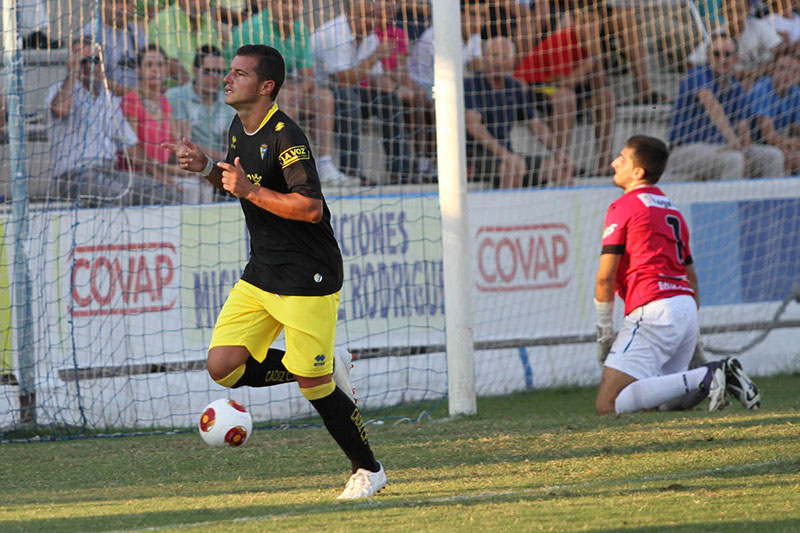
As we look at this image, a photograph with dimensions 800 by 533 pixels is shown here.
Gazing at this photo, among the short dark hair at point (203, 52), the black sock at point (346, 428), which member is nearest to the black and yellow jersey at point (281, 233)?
the black sock at point (346, 428)

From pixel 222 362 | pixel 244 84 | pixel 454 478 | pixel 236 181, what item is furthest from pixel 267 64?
pixel 454 478

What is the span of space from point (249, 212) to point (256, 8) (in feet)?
14.2

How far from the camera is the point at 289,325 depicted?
181 inches

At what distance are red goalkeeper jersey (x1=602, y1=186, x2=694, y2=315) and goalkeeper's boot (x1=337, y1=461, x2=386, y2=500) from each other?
10.5 feet

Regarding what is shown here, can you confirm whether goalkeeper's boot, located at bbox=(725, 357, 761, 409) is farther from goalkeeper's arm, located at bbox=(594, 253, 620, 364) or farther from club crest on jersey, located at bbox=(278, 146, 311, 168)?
club crest on jersey, located at bbox=(278, 146, 311, 168)

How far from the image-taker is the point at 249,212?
15.6ft

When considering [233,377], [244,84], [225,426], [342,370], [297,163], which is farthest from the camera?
[225,426]

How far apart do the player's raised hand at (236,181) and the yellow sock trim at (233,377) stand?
967 millimetres

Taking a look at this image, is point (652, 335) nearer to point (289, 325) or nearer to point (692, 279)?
point (692, 279)

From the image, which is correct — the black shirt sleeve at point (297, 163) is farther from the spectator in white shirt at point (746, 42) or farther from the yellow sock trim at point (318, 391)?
the spectator in white shirt at point (746, 42)

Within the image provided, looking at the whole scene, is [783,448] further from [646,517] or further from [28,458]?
[28,458]

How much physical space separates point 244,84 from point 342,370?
1526 millimetres

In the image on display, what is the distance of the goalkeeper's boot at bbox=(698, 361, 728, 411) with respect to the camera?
7020mm

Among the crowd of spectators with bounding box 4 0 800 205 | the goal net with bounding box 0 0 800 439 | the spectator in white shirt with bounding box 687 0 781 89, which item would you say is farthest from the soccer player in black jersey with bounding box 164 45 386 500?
the spectator in white shirt with bounding box 687 0 781 89
